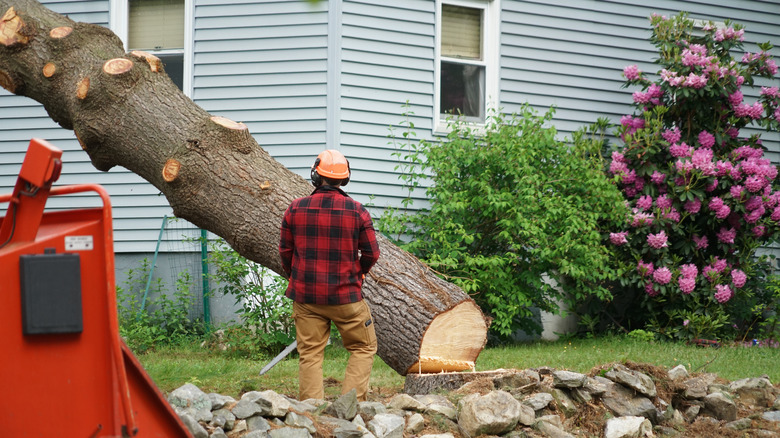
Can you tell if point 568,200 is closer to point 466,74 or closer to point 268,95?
point 466,74

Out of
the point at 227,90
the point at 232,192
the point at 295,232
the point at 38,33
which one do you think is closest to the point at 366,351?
the point at 295,232

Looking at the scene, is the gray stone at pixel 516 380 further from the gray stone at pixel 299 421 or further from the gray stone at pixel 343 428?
the gray stone at pixel 299 421

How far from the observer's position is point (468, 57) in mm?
10086

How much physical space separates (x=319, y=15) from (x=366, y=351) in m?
5.40

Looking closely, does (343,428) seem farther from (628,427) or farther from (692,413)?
(692,413)

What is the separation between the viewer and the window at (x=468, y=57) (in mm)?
9961

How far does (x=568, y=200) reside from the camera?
882 cm

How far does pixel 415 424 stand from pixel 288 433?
2.87 feet

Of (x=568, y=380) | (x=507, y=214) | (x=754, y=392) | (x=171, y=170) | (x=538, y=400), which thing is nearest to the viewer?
(x=538, y=400)

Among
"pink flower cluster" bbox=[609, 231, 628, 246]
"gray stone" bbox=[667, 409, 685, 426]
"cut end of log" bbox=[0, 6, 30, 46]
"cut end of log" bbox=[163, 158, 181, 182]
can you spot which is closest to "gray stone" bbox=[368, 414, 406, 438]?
"gray stone" bbox=[667, 409, 685, 426]

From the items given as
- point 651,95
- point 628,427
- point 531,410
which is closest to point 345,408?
point 531,410

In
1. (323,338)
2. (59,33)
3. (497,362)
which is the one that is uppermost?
(59,33)

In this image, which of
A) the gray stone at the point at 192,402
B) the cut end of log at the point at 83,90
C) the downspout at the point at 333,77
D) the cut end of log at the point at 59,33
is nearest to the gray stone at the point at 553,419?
the gray stone at the point at 192,402

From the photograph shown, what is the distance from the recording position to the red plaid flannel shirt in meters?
4.79
